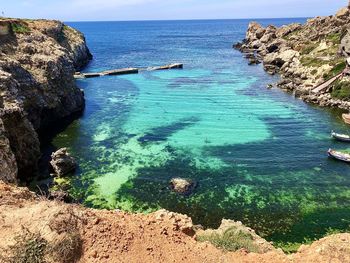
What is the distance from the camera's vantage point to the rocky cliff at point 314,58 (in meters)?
74.8

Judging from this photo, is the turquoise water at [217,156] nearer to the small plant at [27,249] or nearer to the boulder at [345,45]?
the small plant at [27,249]

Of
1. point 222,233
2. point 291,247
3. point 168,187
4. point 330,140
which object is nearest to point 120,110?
point 168,187

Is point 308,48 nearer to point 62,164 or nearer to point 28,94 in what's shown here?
point 28,94

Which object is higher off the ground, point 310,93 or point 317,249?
point 317,249

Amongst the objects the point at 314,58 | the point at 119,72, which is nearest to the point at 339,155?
the point at 314,58

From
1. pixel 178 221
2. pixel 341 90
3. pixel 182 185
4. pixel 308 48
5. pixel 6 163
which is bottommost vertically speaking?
pixel 182 185

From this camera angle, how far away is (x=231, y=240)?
67.3ft

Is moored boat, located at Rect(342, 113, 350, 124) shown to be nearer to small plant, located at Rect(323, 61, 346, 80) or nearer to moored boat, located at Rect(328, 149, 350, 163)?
moored boat, located at Rect(328, 149, 350, 163)

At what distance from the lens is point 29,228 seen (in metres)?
17.0

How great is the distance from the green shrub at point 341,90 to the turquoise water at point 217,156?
21.8ft

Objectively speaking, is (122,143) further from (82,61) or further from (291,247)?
(82,61)

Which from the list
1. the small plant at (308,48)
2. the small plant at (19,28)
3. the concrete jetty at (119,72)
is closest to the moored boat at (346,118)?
the small plant at (308,48)

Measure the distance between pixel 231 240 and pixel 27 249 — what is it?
423 inches

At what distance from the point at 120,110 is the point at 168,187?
110 ft
